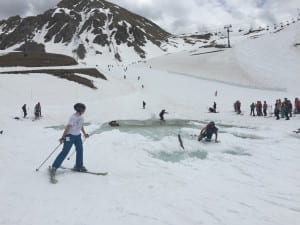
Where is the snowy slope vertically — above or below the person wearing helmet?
above

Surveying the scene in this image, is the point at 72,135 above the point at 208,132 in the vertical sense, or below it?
above

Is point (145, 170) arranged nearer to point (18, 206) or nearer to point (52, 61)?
point (18, 206)

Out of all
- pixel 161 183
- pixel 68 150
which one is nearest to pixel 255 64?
pixel 161 183

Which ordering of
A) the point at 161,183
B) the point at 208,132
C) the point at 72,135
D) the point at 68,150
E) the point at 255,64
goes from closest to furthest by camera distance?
1. the point at 161,183
2. the point at 68,150
3. the point at 72,135
4. the point at 208,132
5. the point at 255,64

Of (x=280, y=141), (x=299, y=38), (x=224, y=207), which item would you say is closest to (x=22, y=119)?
(x=280, y=141)

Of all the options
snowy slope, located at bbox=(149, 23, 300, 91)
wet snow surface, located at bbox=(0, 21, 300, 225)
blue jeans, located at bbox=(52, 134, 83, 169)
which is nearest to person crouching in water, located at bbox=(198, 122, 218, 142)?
wet snow surface, located at bbox=(0, 21, 300, 225)

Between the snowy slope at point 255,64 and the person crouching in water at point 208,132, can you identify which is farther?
the snowy slope at point 255,64

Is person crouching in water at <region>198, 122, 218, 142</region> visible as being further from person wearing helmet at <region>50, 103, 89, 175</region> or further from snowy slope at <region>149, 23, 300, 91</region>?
snowy slope at <region>149, 23, 300, 91</region>

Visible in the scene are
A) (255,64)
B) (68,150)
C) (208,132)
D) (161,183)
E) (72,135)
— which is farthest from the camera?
(255,64)

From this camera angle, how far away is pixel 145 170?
35.4 ft

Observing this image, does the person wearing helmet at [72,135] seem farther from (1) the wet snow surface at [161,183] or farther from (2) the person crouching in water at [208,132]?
(2) the person crouching in water at [208,132]

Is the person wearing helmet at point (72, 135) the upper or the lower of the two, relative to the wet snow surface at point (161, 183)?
upper

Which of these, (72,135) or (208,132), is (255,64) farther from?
(72,135)

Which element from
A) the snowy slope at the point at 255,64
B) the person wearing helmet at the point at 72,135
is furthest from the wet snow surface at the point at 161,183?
the snowy slope at the point at 255,64
